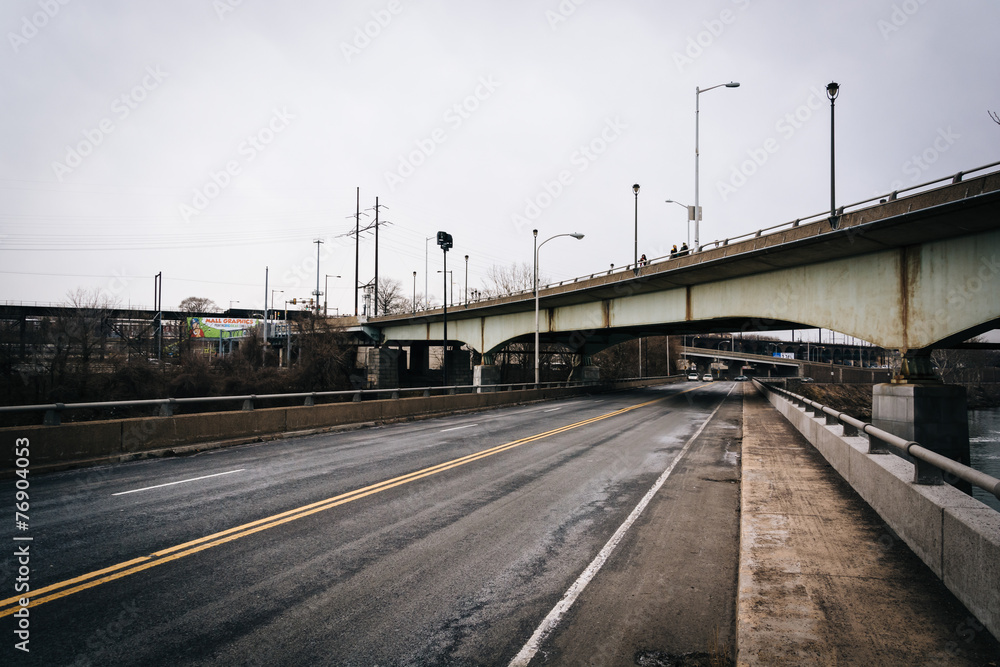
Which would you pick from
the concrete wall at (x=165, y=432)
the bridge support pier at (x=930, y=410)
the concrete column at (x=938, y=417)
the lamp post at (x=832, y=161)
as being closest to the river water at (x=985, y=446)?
the concrete column at (x=938, y=417)

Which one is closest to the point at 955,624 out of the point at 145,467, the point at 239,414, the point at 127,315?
the point at 145,467

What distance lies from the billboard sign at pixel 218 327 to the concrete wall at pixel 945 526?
92.6m

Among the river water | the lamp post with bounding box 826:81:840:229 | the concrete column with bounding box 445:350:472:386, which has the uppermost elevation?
the lamp post with bounding box 826:81:840:229

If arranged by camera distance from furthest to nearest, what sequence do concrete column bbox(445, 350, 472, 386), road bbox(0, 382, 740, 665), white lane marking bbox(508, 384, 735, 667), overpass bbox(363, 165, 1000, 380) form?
concrete column bbox(445, 350, 472, 386)
overpass bbox(363, 165, 1000, 380)
road bbox(0, 382, 740, 665)
white lane marking bbox(508, 384, 735, 667)

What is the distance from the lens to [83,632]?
13.2ft

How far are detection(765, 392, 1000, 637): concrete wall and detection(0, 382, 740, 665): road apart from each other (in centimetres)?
172

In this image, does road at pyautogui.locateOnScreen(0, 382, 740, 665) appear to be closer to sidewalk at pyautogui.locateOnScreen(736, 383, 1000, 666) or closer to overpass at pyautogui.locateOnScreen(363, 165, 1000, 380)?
sidewalk at pyautogui.locateOnScreen(736, 383, 1000, 666)

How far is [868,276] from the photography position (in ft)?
70.5

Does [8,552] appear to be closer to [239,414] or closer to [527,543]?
[527,543]

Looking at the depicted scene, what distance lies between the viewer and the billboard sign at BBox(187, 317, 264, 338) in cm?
8912

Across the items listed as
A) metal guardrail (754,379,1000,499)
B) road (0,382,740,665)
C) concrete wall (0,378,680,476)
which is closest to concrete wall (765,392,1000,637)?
metal guardrail (754,379,1000,499)

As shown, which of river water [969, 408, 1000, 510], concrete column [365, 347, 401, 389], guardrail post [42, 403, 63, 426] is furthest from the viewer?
concrete column [365, 347, 401, 389]

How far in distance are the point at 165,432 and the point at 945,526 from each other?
564 inches

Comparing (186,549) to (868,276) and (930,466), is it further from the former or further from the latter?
(868,276)
